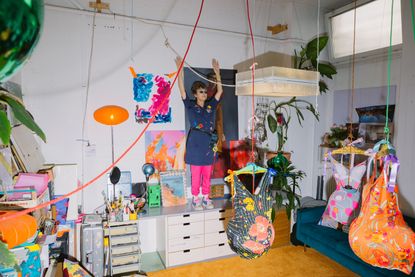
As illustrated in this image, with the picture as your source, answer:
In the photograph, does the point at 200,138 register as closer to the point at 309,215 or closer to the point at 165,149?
the point at 165,149

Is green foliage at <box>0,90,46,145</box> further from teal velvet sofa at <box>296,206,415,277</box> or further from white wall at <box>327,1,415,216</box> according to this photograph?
white wall at <box>327,1,415,216</box>

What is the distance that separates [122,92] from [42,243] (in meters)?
1.68

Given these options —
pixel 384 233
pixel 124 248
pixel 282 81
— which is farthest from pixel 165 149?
pixel 384 233

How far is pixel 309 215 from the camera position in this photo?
3293 millimetres

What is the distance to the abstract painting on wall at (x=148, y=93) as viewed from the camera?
3.13 m

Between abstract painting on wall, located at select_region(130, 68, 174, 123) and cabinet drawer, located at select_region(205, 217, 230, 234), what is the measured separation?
1235 mm

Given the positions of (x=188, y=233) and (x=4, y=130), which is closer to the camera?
(x=4, y=130)

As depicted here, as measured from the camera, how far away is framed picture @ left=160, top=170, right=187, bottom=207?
3188 millimetres

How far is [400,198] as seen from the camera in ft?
8.80

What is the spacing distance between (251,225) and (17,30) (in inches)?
65.7

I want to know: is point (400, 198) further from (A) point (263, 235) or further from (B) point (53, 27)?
(B) point (53, 27)

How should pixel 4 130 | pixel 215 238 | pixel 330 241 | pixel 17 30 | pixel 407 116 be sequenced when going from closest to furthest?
pixel 17 30
pixel 4 130
pixel 407 116
pixel 330 241
pixel 215 238

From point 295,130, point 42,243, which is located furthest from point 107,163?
point 295,130

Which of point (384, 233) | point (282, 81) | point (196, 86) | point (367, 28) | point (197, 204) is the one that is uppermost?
point (367, 28)
